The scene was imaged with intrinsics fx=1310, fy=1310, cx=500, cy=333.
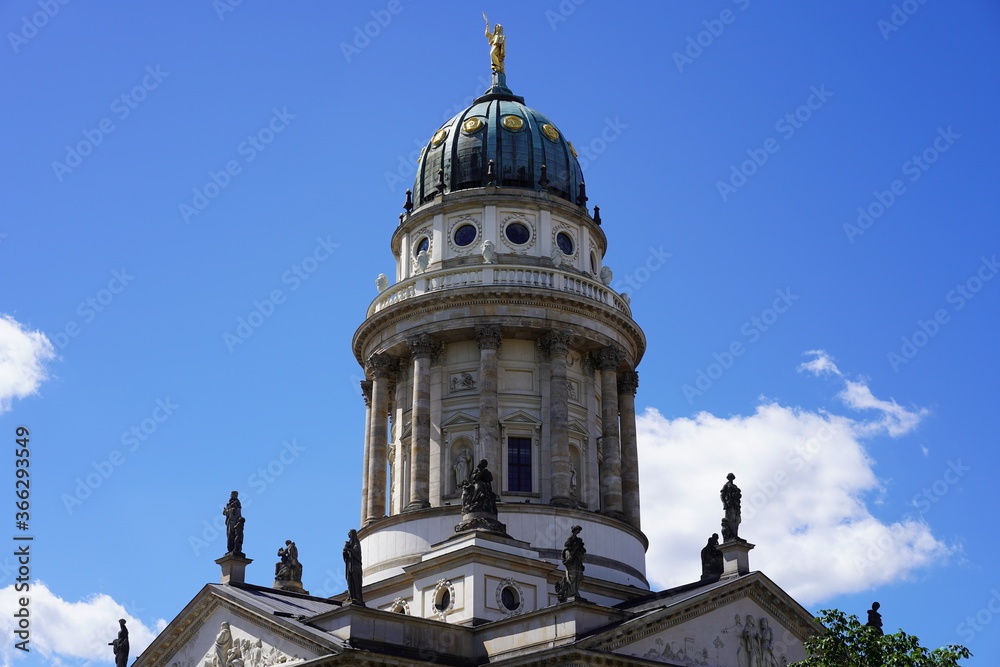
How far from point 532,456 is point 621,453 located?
466 centimetres

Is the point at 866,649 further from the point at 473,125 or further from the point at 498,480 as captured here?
the point at 473,125

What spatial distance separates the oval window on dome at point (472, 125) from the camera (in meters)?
57.3

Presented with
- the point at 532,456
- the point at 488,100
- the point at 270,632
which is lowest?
the point at 270,632

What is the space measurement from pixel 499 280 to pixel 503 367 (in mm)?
3522

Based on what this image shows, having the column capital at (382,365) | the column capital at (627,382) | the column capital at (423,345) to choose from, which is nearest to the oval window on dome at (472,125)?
the column capital at (423,345)

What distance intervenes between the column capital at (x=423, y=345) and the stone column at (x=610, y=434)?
6831 millimetres

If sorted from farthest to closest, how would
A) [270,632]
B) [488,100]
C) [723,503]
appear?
[488,100] < [723,503] < [270,632]

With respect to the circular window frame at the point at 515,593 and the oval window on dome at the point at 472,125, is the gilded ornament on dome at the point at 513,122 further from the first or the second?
the circular window frame at the point at 515,593

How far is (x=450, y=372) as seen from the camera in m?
53.0

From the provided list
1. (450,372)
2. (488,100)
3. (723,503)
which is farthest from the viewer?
(488,100)

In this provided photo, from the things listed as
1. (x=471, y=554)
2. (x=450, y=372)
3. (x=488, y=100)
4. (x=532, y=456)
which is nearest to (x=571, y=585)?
(x=471, y=554)

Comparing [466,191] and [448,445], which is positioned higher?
[466,191]

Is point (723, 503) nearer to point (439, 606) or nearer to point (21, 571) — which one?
point (439, 606)

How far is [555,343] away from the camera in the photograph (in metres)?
52.1
